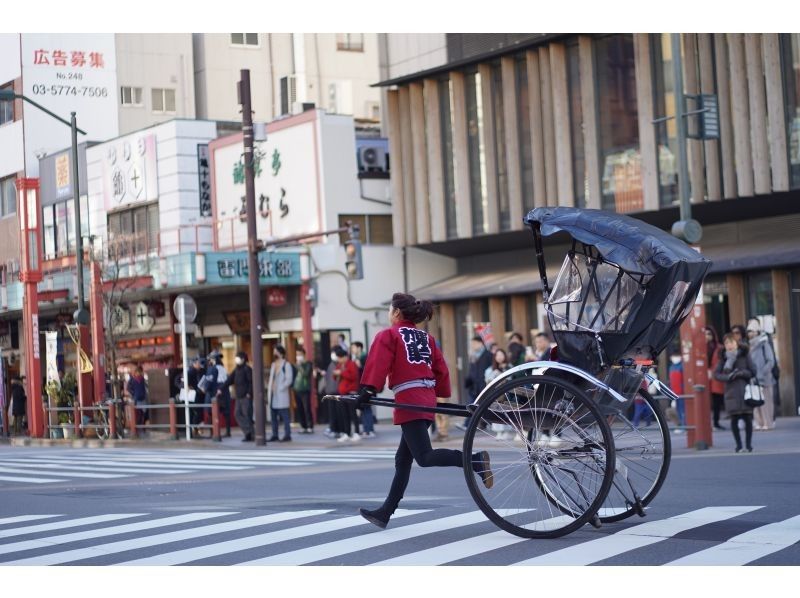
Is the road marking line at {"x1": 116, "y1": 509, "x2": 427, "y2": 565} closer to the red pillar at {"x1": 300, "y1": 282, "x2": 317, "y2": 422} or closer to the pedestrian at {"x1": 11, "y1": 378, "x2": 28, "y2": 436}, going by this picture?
the red pillar at {"x1": 300, "y1": 282, "x2": 317, "y2": 422}

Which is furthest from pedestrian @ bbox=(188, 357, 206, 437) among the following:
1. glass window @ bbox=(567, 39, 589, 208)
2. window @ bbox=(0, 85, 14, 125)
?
window @ bbox=(0, 85, 14, 125)

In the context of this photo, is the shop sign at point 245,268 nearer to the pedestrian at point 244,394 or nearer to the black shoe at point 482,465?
the pedestrian at point 244,394

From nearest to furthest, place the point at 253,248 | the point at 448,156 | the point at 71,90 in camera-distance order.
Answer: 1. the point at 253,248
2. the point at 448,156
3. the point at 71,90

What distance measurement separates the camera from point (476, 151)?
108ft

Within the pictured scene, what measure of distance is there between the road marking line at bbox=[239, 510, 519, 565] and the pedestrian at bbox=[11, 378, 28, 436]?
1170 inches

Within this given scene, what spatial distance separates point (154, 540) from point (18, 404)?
29.9 meters

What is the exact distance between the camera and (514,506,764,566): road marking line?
802 centimetres

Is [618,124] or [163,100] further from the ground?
[163,100]

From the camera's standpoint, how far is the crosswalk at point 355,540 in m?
8.31

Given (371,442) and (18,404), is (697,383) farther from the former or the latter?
(18,404)

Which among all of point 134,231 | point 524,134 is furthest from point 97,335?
point 524,134

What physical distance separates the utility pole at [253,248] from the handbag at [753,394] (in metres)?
11.2

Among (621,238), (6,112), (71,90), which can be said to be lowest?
(621,238)

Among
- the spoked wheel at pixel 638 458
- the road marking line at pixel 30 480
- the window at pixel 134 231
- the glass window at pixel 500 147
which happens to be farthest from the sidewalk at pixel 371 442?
the spoked wheel at pixel 638 458
